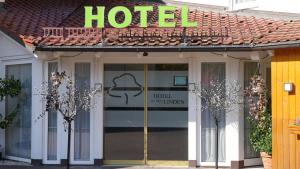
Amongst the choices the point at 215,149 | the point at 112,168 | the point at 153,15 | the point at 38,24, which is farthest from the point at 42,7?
the point at 215,149

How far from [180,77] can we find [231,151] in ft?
7.78

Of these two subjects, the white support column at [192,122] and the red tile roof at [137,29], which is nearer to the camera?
the red tile roof at [137,29]

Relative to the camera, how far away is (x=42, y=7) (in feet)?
51.2

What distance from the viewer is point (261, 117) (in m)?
12.0

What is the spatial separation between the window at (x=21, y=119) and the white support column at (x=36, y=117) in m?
0.39

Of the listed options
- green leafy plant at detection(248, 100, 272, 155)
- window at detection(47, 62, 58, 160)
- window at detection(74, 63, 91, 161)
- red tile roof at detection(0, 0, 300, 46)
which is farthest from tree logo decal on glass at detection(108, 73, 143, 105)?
green leafy plant at detection(248, 100, 272, 155)

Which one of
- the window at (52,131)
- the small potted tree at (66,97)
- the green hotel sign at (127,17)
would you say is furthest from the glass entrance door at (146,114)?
the window at (52,131)

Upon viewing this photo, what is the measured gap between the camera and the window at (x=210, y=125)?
12773mm

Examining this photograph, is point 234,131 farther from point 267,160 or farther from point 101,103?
point 101,103

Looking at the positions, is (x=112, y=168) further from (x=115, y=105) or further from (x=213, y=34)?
(x=213, y=34)

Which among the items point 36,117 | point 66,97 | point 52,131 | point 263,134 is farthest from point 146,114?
point 263,134

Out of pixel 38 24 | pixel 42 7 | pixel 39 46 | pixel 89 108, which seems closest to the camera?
pixel 39 46

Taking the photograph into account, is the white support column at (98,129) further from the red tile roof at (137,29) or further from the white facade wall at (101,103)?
the red tile roof at (137,29)

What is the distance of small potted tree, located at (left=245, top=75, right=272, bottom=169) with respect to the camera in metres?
11.8
